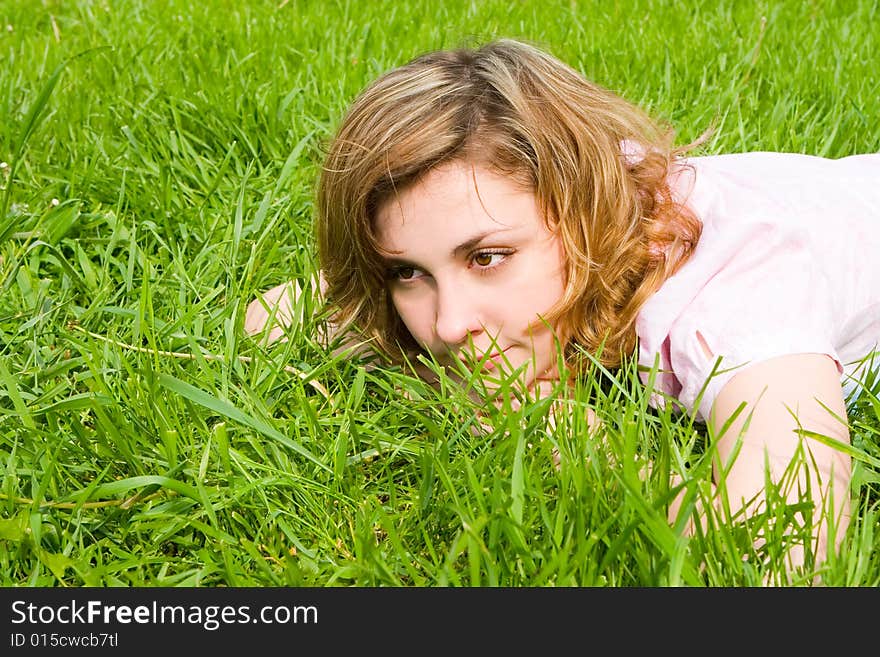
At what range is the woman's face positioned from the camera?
1.92 m

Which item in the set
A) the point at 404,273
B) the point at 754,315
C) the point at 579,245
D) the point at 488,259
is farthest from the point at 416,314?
the point at 754,315

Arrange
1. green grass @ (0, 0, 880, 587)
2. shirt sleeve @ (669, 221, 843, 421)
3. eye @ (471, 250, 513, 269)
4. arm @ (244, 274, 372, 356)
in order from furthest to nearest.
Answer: arm @ (244, 274, 372, 356), eye @ (471, 250, 513, 269), shirt sleeve @ (669, 221, 843, 421), green grass @ (0, 0, 880, 587)

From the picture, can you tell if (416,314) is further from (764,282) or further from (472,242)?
(764,282)

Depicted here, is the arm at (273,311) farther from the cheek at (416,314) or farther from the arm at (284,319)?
the cheek at (416,314)

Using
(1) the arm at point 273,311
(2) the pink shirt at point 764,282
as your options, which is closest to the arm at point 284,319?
(1) the arm at point 273,311

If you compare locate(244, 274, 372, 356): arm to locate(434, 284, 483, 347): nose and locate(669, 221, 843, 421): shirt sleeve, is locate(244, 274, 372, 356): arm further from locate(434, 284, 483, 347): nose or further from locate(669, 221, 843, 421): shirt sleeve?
locate(669, 221, 843, 421): shirt sleeve

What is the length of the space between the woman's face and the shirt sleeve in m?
0.27

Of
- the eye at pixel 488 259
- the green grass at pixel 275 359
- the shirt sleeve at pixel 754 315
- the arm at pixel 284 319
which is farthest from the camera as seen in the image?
the arm at pixel 284 319

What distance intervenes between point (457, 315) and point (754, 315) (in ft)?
1.68

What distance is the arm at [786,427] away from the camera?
64.6 inches

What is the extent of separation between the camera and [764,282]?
1926 millimetres

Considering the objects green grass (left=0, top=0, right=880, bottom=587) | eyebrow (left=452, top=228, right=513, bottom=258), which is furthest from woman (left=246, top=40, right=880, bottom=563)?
green grass (left=0, top=0, right=880, bottom=587)

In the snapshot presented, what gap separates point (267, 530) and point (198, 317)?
2.24 ft

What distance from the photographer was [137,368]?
2141 millimetres
